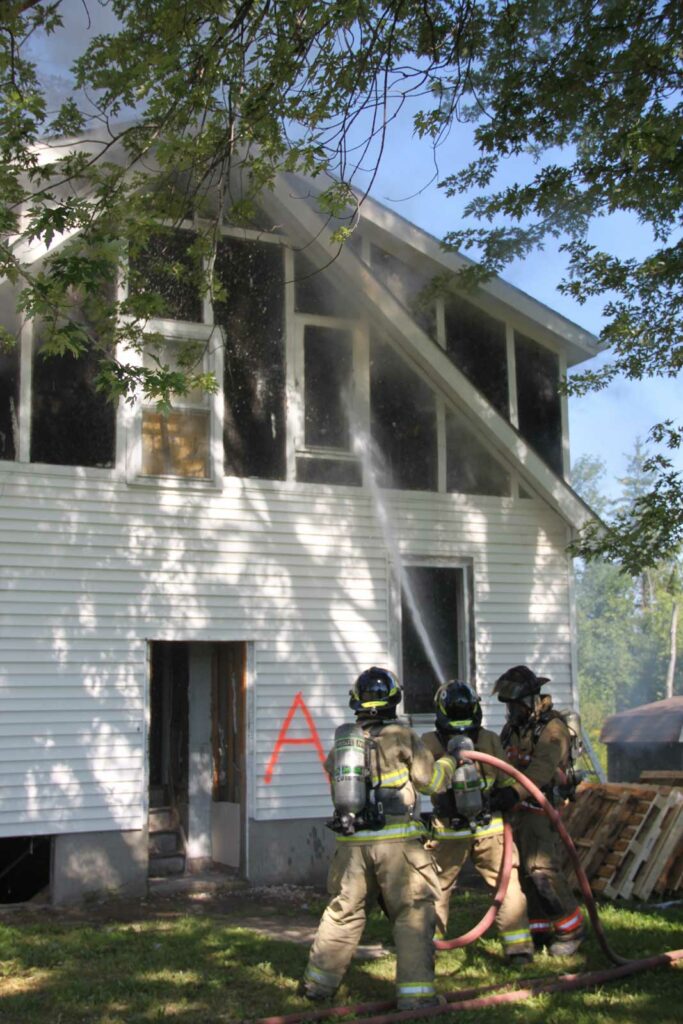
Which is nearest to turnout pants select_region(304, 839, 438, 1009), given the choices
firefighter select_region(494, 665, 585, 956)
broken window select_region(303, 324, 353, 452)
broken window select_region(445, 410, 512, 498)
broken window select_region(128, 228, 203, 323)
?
firefighter select_region(494, 665, 585, 956)

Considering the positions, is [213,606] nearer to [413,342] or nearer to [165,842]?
[165,842]

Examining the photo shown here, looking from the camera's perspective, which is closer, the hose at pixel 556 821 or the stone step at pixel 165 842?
the hose at pixel 556 821

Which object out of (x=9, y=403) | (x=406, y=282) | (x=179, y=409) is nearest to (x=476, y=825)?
(x=179, y=409)

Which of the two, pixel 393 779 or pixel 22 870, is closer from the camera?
pixel 393 779

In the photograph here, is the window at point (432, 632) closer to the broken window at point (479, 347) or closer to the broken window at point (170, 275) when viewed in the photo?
the broken window at point (479, 347)

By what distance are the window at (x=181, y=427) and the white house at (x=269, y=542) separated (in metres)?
0.03

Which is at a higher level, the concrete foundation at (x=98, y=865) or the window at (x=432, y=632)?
the window at (x=432, y=632)

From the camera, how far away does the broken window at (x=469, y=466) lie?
12.5 m

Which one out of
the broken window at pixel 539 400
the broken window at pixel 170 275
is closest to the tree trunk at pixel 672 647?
the broken window at pixel 539 400

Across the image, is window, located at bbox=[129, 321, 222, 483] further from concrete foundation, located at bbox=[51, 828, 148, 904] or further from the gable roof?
concrete foundation, located at bbox=[51, 828, 148, 904]

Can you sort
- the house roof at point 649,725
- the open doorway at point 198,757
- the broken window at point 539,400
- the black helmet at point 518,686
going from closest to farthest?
the black helmet at point 518,686, the open doorway at point 198,757, the broken window at point 539,400, the house roof at point 649,725

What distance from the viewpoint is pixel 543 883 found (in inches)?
296

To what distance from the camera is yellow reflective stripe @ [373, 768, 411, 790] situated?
6.33 meters

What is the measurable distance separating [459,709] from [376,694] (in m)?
0.89
